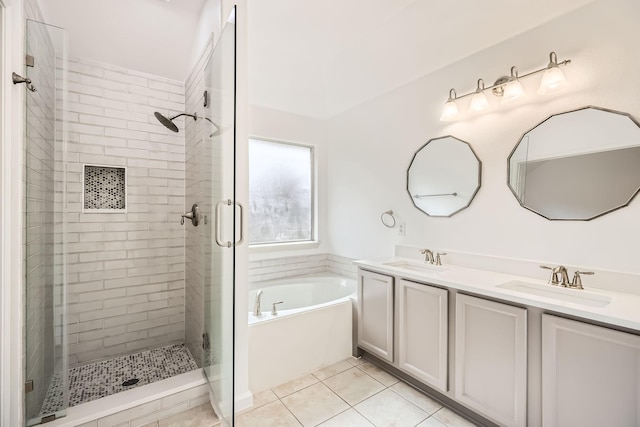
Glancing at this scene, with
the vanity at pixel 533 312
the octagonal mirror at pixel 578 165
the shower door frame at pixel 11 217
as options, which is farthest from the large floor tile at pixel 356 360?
the shower door frame at pixel 11 217

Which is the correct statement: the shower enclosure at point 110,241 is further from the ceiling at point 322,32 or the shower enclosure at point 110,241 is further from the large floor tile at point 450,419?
the large floor tile at point 450,419

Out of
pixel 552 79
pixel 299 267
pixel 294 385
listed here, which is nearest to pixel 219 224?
pixel 294 385

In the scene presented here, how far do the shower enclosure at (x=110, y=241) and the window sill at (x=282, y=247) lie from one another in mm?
705

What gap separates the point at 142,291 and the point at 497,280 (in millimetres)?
2837

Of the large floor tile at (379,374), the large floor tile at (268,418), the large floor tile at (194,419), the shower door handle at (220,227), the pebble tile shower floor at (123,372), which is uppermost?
the shower door handle at (220,227)

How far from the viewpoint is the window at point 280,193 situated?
319 centimetres

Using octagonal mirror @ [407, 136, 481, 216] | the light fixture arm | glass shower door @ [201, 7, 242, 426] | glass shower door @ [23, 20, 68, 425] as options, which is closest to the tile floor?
glass shower door @ [201, 7, 242, 426]

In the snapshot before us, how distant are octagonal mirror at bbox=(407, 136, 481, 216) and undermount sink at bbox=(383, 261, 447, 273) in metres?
0.45

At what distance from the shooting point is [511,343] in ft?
5.04

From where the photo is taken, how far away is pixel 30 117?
1.46 m

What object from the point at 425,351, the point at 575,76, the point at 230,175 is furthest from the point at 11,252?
the point at 575,76

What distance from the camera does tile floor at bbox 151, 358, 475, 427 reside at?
1.74m

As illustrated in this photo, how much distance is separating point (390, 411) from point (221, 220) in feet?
5.38

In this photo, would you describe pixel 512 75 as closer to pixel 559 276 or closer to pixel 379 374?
pixel 559 276
